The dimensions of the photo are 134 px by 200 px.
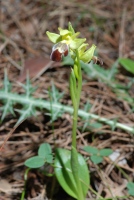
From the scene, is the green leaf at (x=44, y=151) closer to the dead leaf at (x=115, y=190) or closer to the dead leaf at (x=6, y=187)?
the dead leaf at (x=6, y=187)

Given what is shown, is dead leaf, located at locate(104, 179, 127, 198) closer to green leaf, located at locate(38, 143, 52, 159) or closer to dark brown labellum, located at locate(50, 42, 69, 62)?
green leaf, located at locate(38, 143, 52, 159)

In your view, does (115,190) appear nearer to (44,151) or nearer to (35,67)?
(44,151)

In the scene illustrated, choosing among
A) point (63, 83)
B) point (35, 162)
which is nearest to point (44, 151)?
point (35, 162)

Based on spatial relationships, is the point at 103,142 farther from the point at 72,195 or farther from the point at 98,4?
the point at 98,4

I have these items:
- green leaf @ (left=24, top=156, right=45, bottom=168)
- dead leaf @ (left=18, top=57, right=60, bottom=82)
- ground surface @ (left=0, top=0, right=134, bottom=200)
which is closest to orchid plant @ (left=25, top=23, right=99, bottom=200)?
green leaf @ (left=24, top=156, right=45, bottom=168)

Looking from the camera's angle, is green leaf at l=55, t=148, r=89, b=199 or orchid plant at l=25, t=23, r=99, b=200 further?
green leaf at l=55, t=148, r=89, b=199

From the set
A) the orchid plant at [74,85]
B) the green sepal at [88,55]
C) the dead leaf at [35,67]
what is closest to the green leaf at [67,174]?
the orchid plant at [74,85]
